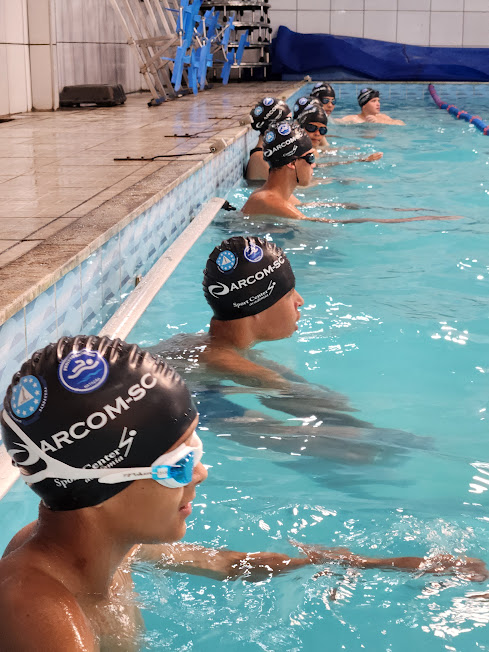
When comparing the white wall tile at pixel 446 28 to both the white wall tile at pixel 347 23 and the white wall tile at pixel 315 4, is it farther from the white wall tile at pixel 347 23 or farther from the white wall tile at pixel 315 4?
the white wall tile at pixel 315 4

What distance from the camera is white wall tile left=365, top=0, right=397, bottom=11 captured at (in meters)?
20.9

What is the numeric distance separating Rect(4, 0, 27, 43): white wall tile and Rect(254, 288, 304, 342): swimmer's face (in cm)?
860

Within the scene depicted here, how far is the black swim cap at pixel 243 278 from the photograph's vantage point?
3738 millimetres

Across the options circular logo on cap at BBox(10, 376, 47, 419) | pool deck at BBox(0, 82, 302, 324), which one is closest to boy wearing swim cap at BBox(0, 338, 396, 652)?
circular logo on cap at BBox(10, 376, 47, 419)

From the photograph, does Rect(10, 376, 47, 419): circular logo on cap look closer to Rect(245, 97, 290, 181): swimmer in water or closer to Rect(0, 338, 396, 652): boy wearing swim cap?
Rect(0, 338, 396, 652): boy wearing swim cap

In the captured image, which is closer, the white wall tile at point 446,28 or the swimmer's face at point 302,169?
the swimmer's face at point 302,169

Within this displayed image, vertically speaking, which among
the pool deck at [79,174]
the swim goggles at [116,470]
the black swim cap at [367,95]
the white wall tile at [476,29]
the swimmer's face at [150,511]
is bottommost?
the swimmer's face at [150,511]

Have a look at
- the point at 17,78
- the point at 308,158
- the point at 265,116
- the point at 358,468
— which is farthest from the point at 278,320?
the point at 17,78

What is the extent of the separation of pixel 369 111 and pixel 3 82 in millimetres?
5844

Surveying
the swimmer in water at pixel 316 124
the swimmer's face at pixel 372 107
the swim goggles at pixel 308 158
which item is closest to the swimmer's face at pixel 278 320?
the swim goggles at pixel 308 158

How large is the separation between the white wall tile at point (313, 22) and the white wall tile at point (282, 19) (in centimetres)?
12

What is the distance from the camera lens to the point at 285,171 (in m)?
7.10

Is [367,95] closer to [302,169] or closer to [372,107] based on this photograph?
[372,107]

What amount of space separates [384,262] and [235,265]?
286 cm
